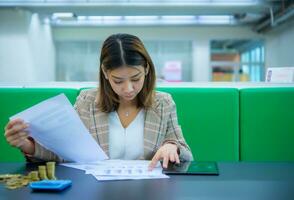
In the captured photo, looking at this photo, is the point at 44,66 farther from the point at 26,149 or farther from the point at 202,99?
the point at 26,149

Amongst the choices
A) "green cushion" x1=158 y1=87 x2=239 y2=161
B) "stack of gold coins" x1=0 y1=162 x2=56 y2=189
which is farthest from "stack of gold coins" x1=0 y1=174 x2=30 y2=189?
Result: "green cushion" x1=158 y1=87 x2=239 y2=161

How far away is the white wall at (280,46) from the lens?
8688 mm

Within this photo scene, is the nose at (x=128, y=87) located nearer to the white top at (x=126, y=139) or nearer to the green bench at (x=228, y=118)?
the white top at (x=126, y=139)

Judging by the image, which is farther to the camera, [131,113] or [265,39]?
[265,39]

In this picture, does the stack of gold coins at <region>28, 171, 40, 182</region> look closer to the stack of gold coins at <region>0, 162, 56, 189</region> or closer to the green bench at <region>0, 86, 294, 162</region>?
the stack of gold coins at <region>0, 162, 56, 189</region>

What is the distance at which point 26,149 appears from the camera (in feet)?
3.68

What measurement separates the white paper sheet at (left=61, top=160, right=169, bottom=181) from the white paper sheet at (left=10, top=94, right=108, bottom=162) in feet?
0.12

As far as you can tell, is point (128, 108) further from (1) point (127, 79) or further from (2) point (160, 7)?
(2) point (160, 7)

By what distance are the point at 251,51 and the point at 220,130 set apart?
37.1ft

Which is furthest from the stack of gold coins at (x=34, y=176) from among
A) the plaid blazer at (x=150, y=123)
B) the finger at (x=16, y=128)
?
the plaid blazer at (x=150, y=123)

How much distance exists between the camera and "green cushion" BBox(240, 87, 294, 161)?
1873 mm

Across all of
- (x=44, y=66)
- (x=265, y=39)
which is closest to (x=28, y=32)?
(x=44, y=66)

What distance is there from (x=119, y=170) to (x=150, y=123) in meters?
0.37

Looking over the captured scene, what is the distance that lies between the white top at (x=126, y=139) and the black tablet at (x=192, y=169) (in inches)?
10.2
